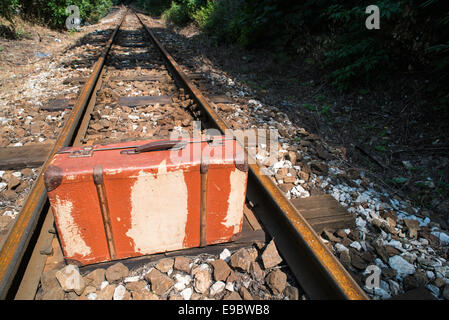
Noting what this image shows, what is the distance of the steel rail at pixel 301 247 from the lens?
1.28m

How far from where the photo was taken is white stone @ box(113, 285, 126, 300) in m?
1.41

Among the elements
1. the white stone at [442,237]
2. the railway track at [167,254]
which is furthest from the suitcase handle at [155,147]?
the white stone at [442,237]

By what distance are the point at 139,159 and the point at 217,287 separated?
808 mm

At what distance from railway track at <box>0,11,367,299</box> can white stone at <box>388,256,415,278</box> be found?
49 cm

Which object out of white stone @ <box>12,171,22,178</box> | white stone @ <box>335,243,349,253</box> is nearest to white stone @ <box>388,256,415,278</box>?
white stone @ <box>335,243,349,253</box>

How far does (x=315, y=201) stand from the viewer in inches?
80.7

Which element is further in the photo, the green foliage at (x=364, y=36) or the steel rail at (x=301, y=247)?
the green foliage at (x=364, y=36)

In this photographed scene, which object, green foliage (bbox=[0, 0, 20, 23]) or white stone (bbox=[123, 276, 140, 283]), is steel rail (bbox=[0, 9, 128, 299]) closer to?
white stone (bbox=[123, 276, 140, 283])

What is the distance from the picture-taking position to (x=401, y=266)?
1.59m

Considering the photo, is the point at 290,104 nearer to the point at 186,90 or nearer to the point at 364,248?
the point at 186,90

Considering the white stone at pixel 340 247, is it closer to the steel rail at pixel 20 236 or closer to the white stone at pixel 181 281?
the white stone at pixel 181 281

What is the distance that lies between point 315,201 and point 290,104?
7.97 ft

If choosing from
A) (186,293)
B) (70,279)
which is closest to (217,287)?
(186,293)
